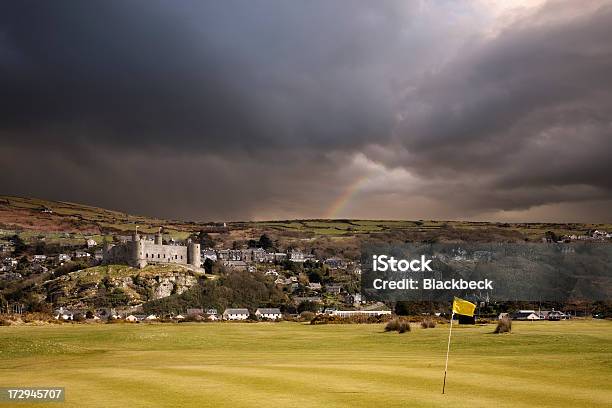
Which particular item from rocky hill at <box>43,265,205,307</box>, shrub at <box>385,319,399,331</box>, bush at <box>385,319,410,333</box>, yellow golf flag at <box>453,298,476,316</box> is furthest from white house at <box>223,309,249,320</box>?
yellow golf flag at <box>453,298,476,316</box>

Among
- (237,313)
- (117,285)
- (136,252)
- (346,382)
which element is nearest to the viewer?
(346,382)

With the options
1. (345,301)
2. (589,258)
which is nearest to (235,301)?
(345,301)

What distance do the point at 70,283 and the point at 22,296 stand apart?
12876 mm

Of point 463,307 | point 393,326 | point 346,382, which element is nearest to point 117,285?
point 393,326

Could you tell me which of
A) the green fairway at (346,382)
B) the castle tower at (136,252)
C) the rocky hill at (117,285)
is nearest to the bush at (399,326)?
the green fairway at (346,382)

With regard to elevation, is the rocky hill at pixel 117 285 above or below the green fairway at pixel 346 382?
below

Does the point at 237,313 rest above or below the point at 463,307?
below

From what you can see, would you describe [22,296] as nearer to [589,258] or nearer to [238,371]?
[589,258]

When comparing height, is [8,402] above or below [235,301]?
above

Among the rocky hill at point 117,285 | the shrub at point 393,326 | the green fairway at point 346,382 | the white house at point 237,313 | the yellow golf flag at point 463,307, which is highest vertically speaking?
the yellow golf flag at point 463,307

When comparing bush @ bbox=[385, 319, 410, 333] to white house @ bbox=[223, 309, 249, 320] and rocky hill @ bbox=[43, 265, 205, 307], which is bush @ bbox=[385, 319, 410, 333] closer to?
white house @ bbox=[223, 309, 249, 320]

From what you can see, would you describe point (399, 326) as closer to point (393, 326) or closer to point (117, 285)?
point (393, 326)

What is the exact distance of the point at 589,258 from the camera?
133 m

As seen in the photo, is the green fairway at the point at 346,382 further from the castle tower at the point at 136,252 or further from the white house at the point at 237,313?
the castle tower at the point at 136,252
